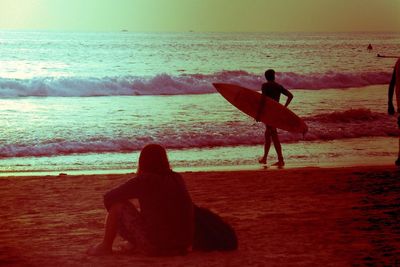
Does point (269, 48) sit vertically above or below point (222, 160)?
above

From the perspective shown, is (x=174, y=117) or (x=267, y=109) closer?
(x=267, y=109)

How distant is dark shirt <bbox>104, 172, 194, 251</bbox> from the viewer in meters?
6.81

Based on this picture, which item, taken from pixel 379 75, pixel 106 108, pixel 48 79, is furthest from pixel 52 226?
pixel 379 75

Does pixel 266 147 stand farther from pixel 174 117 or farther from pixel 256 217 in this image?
pixel 174 117

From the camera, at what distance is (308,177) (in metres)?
11.9

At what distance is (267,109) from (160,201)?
7.85 m

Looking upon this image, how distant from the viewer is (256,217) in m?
9.02

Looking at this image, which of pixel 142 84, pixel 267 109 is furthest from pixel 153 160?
pixel 142 84

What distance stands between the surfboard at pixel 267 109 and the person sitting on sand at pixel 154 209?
7.49m

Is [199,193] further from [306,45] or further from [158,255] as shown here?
[306,45]

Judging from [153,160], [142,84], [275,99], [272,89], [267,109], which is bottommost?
[153,160]

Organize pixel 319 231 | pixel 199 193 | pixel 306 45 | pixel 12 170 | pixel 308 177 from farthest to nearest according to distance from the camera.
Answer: pixel 306 45, pixel 12 170, pixel 308 177, pixel 199 193, pixel 319 231

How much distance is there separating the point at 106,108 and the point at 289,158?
11.3 meters

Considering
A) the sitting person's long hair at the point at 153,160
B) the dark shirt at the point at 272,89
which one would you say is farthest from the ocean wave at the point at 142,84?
the sitting person's long hair at the point at 153,160
